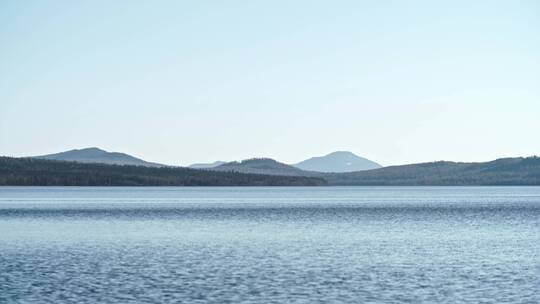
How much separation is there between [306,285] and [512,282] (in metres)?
10.6

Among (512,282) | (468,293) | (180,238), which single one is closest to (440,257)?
(512,282)

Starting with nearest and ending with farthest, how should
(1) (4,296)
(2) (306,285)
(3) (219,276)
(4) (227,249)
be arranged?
(1) (4,296) → (2) (306,285) → (3) (219,276) → (4) (227,249)

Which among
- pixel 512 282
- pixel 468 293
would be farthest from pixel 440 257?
pixel 468 293

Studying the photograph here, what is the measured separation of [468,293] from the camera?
38219 mm

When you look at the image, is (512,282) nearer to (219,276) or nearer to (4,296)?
(219,276)

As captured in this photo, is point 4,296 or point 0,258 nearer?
point 4,296

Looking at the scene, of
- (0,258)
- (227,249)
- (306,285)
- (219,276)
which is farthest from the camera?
(227,249)

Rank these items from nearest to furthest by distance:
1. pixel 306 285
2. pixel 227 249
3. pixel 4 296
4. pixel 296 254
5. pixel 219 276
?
pixel 4 296 → pixel 306 285 → pixel 219 276 → pixel 296 254 → pixel 227 249

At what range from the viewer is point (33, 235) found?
251 ft

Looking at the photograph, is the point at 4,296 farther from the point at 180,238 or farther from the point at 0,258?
the point at 180,238

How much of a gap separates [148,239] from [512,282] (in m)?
38.2

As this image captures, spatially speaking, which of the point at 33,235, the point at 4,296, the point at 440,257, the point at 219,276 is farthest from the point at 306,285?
the point at 33,235

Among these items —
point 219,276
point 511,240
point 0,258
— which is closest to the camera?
point 219,276

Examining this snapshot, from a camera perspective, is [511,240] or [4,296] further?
[511,240]
